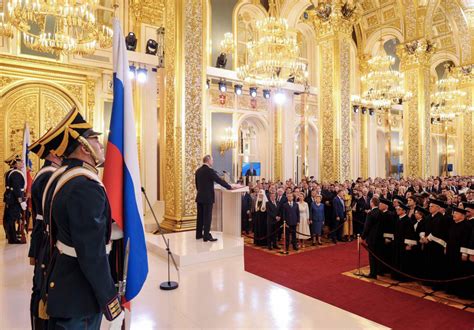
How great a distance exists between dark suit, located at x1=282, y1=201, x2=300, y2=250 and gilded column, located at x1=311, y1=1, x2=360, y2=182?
450 centimetres

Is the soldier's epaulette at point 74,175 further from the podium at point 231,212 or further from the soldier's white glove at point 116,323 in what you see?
the podium at point 231,212

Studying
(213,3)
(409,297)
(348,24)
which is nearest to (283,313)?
(409,297)

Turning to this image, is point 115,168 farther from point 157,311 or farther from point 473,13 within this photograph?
point 473,13

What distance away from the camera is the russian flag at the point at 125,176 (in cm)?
263

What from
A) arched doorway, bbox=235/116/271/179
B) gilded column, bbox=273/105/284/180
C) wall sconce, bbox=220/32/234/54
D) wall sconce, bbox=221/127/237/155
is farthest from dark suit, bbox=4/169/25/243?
gilded column, bbox=273/105/284/180

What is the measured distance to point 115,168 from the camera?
2689 millimetres

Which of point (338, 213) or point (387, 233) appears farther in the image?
point (338, 213)

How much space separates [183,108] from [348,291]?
550 centimetres

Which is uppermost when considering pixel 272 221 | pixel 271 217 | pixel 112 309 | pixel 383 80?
pixel 383 80

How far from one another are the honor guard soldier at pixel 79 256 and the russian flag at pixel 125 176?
29 centimetres

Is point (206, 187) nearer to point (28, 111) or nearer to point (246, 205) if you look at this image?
point (246, 205)

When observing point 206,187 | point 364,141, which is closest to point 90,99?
point 206,187

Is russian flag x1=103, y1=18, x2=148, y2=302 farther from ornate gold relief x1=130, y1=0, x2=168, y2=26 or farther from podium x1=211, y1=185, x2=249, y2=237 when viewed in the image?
ornate gold relief x1=130, y1=0, x2=168, y2=26

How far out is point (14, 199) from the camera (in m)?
8.13
